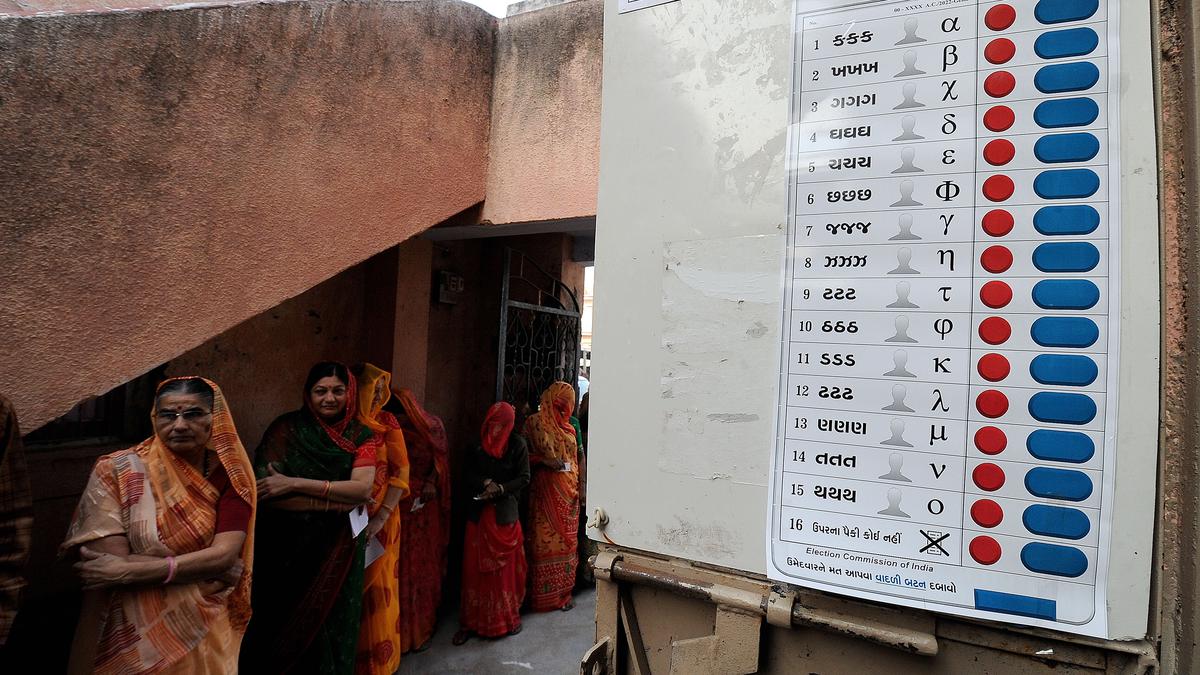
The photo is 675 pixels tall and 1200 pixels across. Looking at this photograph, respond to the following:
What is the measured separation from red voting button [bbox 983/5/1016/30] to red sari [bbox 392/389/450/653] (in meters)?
3.58

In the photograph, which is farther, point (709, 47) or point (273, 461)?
point (273, 461)

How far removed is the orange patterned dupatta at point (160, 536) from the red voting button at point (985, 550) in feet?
7.98

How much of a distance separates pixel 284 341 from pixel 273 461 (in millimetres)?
1078

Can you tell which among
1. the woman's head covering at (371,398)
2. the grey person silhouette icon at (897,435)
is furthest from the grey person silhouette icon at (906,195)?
the woman's head covering at (371,398)

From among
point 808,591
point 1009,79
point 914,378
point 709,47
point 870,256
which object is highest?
point 709,47

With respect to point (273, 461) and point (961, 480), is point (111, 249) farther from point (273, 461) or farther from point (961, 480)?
point (961, 480)

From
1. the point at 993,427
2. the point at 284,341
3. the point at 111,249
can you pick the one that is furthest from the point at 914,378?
the point at 284,341

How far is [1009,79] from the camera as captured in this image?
0.84 m

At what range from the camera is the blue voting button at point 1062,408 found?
775 millimetres

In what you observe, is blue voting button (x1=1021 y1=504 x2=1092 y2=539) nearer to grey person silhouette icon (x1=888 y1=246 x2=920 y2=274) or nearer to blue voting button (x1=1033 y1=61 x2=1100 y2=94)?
grey person silhouette icon (x1=888 y1=246 x2=920 y2=274)

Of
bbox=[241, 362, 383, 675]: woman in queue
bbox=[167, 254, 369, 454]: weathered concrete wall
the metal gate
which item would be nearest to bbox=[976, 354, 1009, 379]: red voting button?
bbox=[241, 362, 383, 675]: woman in queue

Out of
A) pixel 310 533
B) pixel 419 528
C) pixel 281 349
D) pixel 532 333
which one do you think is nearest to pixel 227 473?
pixel 310 533

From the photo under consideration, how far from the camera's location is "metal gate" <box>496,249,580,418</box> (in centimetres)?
480

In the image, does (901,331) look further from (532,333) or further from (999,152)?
(532,333)
